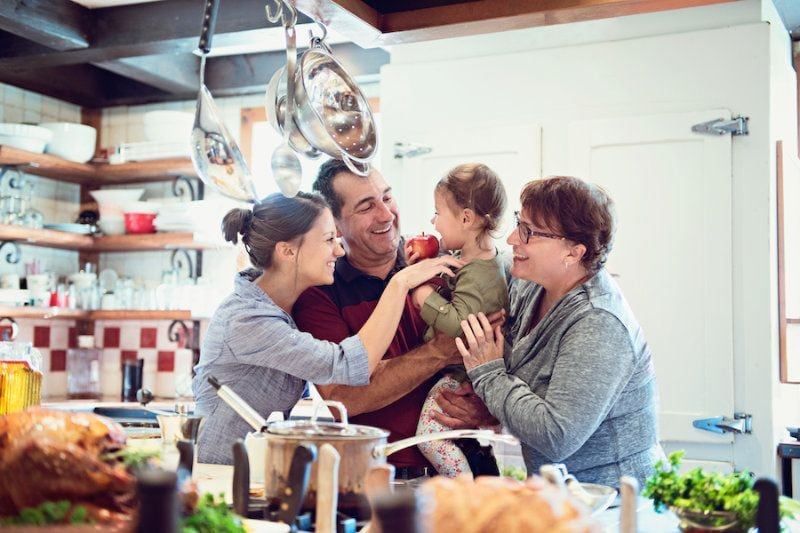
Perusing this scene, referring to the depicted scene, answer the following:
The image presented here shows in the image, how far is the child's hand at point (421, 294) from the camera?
102 inches

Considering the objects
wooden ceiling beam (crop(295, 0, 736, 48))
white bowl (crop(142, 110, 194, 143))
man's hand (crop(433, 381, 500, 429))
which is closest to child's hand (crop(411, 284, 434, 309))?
man's hand (crop(433, 381, 500, 429))

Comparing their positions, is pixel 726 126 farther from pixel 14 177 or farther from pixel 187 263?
pixel 14 177

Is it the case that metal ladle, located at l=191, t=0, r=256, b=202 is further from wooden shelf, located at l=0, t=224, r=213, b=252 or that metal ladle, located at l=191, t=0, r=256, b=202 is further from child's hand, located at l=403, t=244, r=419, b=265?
wooden shelf, located at l=0, t=224, r=213, b=252

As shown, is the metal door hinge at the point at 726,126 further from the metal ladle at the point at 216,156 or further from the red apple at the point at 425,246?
the metal ladle at the point at 216,156

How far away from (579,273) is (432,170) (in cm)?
224

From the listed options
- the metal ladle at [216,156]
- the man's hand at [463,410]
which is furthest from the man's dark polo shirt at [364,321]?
the metal ladle at [216,156]

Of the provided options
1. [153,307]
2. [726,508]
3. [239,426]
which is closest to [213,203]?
[153,307]

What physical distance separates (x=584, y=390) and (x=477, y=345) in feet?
1.06

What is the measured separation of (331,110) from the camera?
2512 mm

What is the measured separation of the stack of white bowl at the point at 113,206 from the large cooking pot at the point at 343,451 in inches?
170

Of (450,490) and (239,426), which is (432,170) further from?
(450,490)

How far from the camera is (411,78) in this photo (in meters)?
4.70

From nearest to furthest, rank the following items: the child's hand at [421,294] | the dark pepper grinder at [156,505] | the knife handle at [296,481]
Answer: the dark pepper grinder at [156,505] → the knife handle at [296,481] → the child's hand at [421,294]

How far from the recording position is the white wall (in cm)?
383
